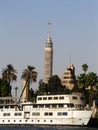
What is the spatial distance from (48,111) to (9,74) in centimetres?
3872

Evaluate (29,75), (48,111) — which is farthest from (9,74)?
(48,111)

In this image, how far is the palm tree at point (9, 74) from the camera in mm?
148375

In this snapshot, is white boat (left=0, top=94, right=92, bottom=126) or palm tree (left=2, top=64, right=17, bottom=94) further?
palm tree (left=2, top=64, right=17, bottom=94)

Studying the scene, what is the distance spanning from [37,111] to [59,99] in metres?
6.33

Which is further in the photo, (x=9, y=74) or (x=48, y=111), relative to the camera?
(x=9, y=74)

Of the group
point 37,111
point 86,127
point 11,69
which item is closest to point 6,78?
point 11,69

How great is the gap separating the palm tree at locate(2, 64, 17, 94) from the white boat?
27.8 metres

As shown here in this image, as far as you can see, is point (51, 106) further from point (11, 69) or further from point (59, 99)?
point (11, 69)

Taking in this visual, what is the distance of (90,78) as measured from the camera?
12850 cm

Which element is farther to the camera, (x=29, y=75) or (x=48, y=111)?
(x=29, y=75)

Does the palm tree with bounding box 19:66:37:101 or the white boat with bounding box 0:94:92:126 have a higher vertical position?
the palm tree with bounding box 19:66:37:101

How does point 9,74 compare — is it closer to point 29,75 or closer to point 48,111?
point 29,75

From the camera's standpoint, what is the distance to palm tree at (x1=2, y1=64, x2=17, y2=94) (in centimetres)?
14838

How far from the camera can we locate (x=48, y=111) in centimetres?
11262
